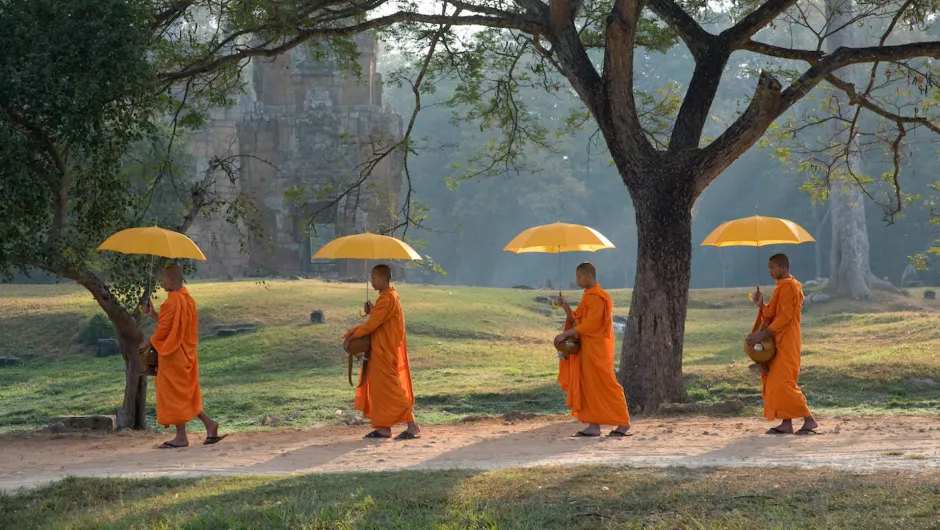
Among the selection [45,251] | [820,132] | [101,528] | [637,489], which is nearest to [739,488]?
[637,489]

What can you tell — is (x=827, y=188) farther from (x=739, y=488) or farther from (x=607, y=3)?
(x=739, y=488)

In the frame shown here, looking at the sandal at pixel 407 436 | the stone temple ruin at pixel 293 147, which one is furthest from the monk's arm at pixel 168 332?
the stone temple ruin at pixel 293 147

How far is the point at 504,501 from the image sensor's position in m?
7.41

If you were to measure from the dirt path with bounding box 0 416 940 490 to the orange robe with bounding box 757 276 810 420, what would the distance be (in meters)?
0.29

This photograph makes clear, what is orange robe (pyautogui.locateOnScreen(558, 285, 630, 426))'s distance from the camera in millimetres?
10719

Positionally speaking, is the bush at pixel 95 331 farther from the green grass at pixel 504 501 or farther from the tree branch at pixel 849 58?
the tree branch at pixel 849 58

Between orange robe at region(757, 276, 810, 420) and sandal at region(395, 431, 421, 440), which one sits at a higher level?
orange robe at region(757, 276, 810, 420)

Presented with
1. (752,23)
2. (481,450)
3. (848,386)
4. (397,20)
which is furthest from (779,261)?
(397,20)

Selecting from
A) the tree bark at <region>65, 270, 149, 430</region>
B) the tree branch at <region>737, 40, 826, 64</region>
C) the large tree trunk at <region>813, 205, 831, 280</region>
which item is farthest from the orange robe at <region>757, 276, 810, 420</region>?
the large tree trunk at <region>813, 205, 831, 280</region>

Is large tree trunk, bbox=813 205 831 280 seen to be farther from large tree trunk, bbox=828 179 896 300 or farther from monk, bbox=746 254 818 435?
monk, bbox=746 254 818 435

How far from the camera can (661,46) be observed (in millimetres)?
16766

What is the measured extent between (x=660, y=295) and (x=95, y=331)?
13.2 m

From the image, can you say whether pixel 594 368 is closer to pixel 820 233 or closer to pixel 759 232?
pixel 759 232

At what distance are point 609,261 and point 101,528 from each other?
57382 mm
